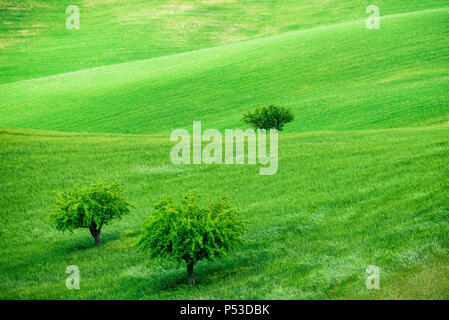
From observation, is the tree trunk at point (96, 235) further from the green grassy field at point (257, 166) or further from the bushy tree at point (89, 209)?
the green grassy field at point (257, 166)

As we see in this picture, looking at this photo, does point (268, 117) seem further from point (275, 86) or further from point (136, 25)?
point (136, 25)

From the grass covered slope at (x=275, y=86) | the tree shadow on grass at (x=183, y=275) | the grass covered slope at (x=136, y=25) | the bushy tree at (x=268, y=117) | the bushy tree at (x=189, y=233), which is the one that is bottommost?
the tree shadow on grass at (x=183, y=275)

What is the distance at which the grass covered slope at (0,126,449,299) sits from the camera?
1645 centimetres

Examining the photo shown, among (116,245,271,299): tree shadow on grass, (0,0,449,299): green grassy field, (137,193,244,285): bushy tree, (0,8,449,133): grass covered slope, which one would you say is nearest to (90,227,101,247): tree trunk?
(0,0,449,299): green grassy field

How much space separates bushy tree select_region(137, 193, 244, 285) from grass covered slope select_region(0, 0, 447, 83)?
7737 cm

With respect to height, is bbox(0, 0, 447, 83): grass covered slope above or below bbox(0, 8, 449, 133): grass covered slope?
above

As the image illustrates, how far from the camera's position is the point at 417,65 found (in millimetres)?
A: 62781

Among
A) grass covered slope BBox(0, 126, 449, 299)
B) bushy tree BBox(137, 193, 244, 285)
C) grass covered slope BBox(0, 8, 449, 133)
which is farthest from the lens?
grass covered slope BBox(0, 8, 449, 133)

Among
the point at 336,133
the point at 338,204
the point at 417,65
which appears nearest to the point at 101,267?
the point at 338,204

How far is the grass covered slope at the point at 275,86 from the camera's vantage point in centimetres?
5162

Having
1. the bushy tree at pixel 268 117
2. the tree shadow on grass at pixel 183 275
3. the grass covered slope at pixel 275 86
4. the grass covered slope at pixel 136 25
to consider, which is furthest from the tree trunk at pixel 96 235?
the grass covered slope at pixel 136 25

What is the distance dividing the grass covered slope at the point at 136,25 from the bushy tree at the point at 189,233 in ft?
254

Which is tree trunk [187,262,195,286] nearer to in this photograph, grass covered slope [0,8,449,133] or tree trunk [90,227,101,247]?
tree trunk [90,227,101,247]

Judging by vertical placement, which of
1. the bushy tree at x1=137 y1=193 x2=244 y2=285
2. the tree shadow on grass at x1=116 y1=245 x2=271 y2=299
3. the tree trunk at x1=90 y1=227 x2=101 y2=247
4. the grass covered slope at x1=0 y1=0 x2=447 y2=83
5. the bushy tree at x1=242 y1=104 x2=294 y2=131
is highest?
the grass covered slope at x1=0 y1=0 x2=447 y2=83
